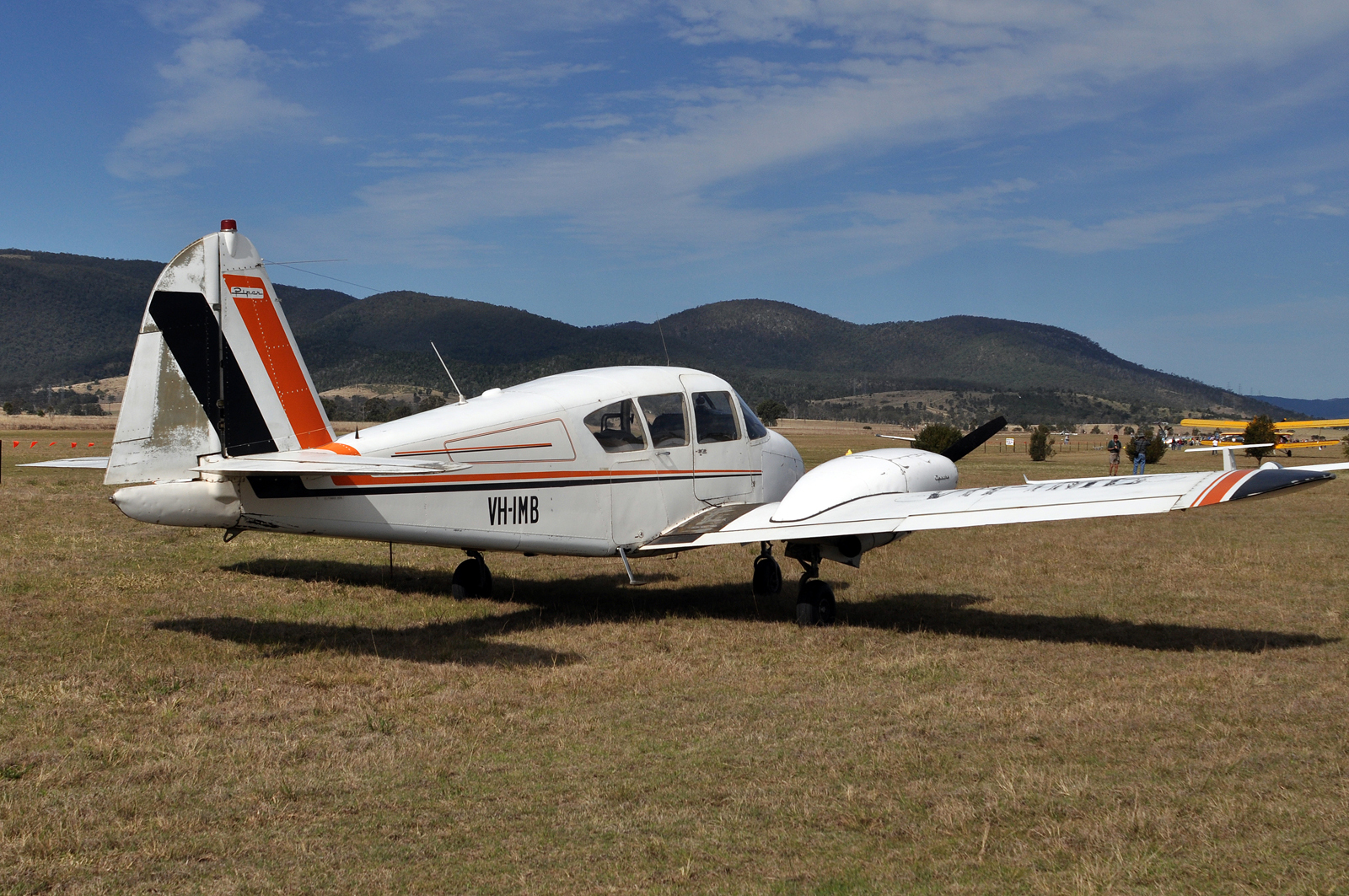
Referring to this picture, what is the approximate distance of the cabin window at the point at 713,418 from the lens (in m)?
11.8

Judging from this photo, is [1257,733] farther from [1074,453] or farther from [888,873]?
[1074,453]

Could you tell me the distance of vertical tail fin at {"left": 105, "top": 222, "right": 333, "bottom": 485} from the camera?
9.05 metres

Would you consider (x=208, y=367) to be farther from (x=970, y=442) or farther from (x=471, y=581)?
(x=970, y=442)

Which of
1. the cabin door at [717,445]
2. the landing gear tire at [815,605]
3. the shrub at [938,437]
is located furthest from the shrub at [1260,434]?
the landing gear tire at [815,605]

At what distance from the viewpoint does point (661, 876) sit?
4.51 m

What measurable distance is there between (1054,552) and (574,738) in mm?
11901

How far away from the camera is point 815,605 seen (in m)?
10.9

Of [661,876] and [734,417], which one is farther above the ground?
[734,417]

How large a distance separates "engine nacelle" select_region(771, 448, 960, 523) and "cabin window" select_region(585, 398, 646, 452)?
1691 mm

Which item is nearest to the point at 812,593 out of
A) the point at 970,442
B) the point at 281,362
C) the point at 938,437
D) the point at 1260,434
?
the point at 970,442

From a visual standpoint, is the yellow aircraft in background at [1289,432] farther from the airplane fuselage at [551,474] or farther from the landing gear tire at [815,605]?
the landing gear tire at [815,605]

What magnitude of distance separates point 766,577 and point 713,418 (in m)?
2.19

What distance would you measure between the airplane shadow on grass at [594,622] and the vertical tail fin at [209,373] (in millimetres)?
1822

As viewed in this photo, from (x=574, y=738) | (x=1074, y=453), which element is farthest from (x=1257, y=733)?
(x=1074, y=453)
